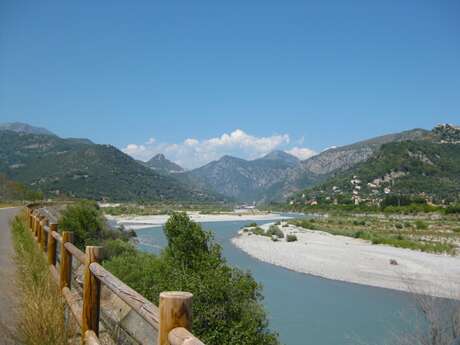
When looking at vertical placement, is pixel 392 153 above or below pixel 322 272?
above

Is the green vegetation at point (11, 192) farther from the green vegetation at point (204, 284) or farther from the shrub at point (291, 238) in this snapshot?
the green vegetation at point (204, 284)

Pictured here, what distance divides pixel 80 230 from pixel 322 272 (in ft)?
52.0

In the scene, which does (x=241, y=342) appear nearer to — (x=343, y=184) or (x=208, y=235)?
(x=208, y=235)

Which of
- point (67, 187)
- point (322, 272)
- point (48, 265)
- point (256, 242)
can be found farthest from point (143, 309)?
point (67, 187)

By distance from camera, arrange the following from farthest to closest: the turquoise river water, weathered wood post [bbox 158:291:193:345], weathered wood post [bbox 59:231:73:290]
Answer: the turquoise river water < weathered wood post [bbox 59:231:73:290] < weathered wood post [bbox 158:291:193:345]

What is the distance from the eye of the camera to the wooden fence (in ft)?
7.98

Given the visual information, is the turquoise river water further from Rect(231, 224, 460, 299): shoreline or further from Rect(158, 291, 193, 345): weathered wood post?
Rect(158, 291, 193, 345): weathered wood post

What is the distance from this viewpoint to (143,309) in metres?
3.05

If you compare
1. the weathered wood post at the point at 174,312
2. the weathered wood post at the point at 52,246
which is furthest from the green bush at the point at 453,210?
the weathered wood post at the point at 174,312

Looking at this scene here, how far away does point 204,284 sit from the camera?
39.0ft

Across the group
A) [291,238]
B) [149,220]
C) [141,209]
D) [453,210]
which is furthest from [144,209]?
[291,238]

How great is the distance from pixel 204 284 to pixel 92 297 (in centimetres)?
760

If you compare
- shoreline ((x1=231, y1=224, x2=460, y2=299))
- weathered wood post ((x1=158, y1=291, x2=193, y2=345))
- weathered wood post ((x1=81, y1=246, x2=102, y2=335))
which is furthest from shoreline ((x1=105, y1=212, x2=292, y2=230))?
weathered wood post ((x1=158, y1=291, x2=193, y2=345))

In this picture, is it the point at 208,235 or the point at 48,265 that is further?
the point at 208,235
